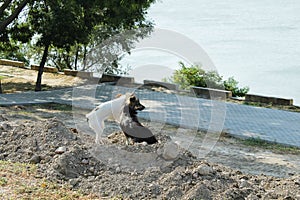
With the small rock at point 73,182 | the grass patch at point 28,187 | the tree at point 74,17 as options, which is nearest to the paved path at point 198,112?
the tree at point 74,17

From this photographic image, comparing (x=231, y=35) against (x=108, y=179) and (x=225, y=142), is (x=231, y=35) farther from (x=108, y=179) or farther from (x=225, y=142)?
(x=108, y=179)

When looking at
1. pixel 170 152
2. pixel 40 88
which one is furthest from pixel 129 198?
pixel 40 88

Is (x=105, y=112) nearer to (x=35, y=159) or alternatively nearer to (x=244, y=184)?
(x=35, y=159)

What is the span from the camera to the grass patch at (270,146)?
934 cm

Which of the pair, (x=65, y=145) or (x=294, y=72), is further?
(x=294, y=72)

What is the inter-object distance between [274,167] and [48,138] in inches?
134

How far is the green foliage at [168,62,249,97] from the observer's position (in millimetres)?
16922

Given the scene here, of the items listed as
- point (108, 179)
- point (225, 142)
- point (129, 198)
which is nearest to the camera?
point (129, 198)

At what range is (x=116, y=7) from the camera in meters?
14.2

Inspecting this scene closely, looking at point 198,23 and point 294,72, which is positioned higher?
point 198,23

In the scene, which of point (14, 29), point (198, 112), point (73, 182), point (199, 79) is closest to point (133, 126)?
point (73, 182)

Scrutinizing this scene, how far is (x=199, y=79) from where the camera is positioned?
1702cm

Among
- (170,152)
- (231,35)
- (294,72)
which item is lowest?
(170,152)

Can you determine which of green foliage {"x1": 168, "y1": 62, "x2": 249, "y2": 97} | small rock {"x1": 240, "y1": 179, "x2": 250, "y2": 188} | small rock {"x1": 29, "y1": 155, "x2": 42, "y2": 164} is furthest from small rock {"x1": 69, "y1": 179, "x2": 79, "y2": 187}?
green foliage {"x1": 168, "y1": 62, "x2": 249, "y2": 97}
